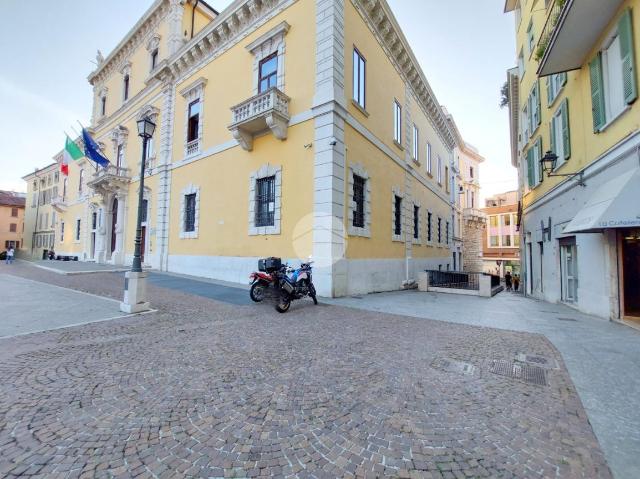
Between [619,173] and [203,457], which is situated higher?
[619,173]

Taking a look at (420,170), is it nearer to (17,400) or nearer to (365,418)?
(365,418)

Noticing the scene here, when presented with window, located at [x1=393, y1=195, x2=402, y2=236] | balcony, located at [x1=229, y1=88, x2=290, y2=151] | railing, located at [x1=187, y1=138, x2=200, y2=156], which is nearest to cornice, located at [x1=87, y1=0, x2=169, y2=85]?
railing, located at [x1=187, y1=138, x2=200, y2=156]

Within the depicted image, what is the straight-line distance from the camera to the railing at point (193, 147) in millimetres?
14655

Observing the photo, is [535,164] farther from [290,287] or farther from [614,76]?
[290,287]

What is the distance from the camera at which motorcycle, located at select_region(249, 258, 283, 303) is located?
774 centimetres

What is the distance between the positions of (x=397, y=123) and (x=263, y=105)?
785 centimetres

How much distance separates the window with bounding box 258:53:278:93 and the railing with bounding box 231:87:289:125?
1260 mm

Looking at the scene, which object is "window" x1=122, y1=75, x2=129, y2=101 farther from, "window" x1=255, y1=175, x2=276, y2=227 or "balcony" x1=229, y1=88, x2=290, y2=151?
"window" x1=255, y1=175, x2=276, y2=227

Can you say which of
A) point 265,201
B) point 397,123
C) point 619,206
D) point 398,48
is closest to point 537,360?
point 619,206

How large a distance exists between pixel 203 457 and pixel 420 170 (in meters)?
18.7

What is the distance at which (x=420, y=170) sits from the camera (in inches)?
727

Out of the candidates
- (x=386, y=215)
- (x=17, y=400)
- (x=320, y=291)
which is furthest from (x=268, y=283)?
(x=386, y=215)

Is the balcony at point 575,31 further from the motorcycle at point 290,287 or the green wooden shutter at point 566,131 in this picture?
the motorcycle at point 290,287

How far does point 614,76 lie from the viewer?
6785 mm
